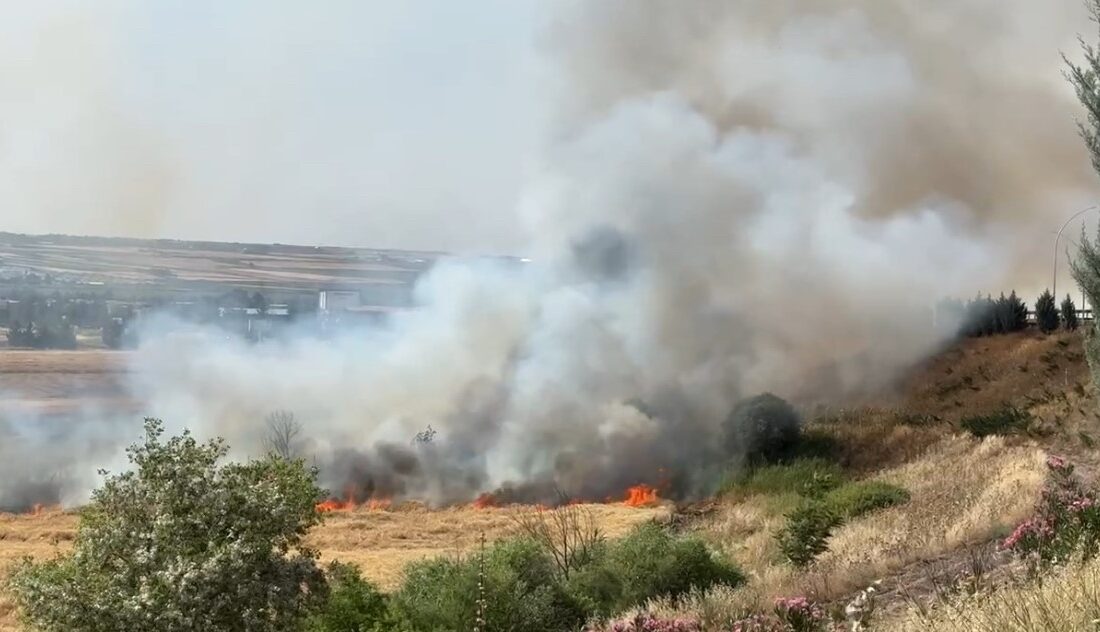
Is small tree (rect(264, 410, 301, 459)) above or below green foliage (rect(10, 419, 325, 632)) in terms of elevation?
below

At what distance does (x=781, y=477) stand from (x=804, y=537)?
12763 mm

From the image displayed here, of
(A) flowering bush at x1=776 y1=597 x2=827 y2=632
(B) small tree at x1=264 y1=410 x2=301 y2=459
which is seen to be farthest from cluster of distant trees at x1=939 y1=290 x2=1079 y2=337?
(A) flowering bush at x1=776 y1=597 x2=827 y2=632

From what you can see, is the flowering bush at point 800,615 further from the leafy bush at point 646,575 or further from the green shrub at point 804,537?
the green shrub at point 804,537

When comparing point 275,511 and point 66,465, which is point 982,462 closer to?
point 275,511

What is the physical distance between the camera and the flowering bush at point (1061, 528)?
888 centimetres

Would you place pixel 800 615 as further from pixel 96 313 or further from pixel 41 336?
pixel 96 313

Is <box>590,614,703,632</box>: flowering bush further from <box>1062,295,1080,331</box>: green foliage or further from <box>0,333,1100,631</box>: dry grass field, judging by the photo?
<box>1062,295,1080,331</box>: green foliage

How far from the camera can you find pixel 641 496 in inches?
1204

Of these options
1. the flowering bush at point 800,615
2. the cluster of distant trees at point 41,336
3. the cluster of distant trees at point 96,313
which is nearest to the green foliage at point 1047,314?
the cluster of distant trees at point 96,313

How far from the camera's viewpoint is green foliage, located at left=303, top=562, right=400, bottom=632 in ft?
40.1

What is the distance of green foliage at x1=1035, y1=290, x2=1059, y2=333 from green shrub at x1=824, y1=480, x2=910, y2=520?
65.3ft

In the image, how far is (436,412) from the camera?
3444 cm

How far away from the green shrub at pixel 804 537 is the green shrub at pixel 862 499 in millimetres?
3467

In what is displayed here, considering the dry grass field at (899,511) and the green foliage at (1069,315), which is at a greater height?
the green foliage at (1069,315)
